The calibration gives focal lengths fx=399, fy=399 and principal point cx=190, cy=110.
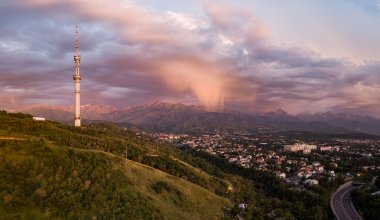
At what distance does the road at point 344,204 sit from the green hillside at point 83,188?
31551 millimetres

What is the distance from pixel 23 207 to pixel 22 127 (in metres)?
45.8

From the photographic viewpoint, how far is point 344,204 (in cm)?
10919

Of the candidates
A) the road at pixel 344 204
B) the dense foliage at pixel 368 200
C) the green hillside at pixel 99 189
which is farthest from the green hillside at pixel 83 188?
the dense foliage at pixel 368 200

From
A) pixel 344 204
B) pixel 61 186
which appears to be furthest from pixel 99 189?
pixel 344 204

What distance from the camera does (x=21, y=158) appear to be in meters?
72.8

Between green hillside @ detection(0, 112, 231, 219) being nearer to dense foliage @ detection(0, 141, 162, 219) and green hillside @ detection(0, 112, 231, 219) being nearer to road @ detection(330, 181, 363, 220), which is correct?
dense foliage @ detection(0, 141, 162, 219)

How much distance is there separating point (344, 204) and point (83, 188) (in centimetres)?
7348

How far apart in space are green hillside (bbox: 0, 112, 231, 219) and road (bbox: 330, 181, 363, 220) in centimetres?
3155

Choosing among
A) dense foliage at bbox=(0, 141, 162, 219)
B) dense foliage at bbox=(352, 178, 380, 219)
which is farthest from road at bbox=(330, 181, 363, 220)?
dense foliage at bbox=(0, 141, 162, 219)

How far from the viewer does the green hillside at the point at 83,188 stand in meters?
63.1

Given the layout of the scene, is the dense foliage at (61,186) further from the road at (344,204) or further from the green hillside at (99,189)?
the road at (344,204)

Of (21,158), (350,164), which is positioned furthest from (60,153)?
(350,164)

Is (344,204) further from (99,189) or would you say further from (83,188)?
(83,188)

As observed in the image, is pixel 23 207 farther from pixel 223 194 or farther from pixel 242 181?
pixel 242 181
